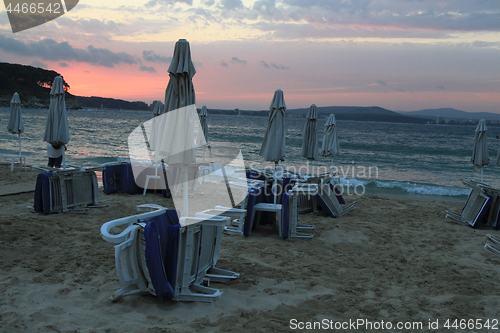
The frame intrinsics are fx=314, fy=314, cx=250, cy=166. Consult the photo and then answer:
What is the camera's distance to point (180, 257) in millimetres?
3377

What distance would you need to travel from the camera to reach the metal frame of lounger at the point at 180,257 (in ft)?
10.1

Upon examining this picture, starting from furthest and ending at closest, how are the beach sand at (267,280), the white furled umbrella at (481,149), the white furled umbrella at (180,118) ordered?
the white furled umbrella at (481,149) < the white furled umbrella at (180,118) < the beach sand at (267,280)

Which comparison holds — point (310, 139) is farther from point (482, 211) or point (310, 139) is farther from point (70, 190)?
point (70, 190)

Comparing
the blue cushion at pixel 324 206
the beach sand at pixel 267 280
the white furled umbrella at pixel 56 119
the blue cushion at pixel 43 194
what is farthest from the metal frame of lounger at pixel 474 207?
the white furled umbrella at pixel 56 119

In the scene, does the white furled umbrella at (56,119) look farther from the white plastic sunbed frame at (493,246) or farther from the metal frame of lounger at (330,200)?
the white plastic sunbed frame at (493,246)

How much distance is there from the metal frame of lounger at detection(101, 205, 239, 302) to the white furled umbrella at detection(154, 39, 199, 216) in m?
0.39

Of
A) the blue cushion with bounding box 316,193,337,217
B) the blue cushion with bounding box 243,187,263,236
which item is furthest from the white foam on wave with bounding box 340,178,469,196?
the blue cushion with bounding box 243,187,263,236

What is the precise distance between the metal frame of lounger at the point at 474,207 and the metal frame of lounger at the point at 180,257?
6.40 m

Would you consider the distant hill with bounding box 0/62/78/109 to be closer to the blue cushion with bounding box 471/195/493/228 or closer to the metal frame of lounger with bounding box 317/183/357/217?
the metal frame of lounger with bounding box 317/183/357/217

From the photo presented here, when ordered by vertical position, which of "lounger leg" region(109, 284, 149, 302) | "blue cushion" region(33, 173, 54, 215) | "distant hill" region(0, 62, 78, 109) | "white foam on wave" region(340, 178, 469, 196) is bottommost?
"white foam on wave" region(340, 178, 469, 196)

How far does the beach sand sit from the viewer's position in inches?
119

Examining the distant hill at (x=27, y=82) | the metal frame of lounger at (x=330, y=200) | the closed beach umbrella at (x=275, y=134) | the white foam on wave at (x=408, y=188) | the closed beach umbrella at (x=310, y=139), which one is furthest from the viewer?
the distant hill at (x=27, y=82)

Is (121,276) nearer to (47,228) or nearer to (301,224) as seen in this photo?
(47,228)

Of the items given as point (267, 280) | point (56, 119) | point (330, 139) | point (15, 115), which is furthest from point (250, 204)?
point (15, 115)
